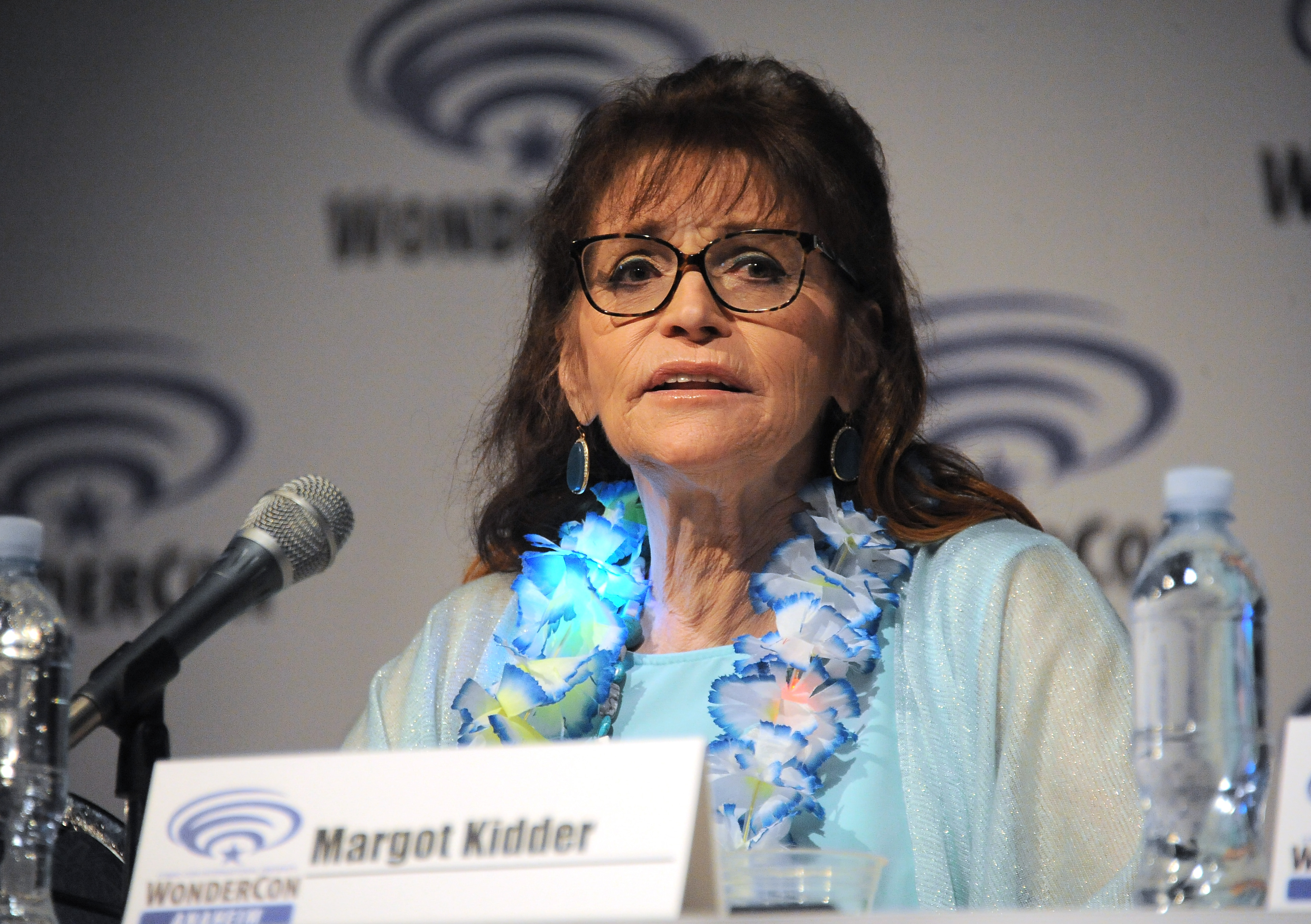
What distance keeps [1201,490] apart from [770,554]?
999 millimetres

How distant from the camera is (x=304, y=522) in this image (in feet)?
4.88

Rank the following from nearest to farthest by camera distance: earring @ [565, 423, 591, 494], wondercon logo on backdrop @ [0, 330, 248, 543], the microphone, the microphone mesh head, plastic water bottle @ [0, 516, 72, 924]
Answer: plastic water bottle @ [0, 516, 72, 924] → the microphone → the microphone mesh head → earring @ [565, 423, 591, 494] → wondercon logo on backdrop @ [0, 330, 248, 543]

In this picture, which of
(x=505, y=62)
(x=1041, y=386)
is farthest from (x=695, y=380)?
Result: (x=505, y=62)

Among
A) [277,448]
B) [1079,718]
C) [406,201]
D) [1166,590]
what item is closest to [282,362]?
[277,448]

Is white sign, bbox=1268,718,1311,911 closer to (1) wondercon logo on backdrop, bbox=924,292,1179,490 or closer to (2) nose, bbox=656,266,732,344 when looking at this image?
(2) nose, bbox=656,266,732,344

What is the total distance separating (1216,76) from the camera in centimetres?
296

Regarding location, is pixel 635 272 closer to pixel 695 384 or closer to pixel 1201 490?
pixel 695 384

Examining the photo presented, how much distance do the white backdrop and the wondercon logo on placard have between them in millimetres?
1928

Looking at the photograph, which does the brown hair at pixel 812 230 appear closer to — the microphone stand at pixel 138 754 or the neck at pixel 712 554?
the neck at pixel 712 554

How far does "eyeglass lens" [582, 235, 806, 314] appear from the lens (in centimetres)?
187

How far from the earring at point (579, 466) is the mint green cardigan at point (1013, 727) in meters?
0.47

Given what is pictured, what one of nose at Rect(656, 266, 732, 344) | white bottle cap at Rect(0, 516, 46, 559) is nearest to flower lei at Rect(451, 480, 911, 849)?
nose at Rect(656, 266, 732, 344)

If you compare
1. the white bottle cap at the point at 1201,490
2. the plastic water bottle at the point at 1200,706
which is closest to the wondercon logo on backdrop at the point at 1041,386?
the plastic water bottle at the point at 1200,706

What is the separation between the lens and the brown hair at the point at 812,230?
193 centimetres
